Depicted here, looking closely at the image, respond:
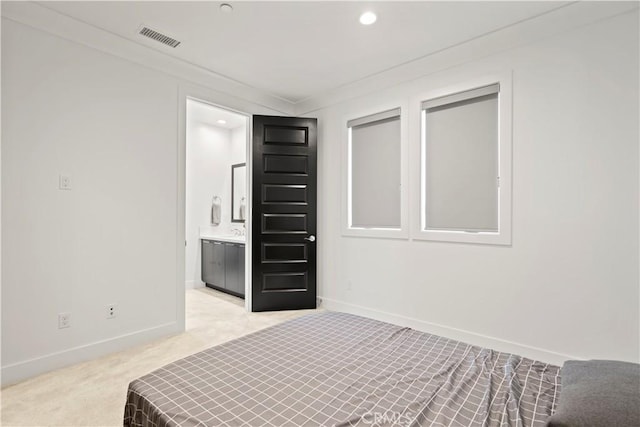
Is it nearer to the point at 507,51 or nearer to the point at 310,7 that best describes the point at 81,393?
the point at 310,7

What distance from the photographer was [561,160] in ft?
8.02

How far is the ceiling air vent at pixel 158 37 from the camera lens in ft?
8.76

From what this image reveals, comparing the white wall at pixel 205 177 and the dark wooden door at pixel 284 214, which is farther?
the white wall at pixel 205 177

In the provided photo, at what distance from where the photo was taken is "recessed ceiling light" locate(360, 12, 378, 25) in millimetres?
2447

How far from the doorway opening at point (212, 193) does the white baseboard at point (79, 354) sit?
173 cm

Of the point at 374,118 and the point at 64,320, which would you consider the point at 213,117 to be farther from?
the point at 64,320

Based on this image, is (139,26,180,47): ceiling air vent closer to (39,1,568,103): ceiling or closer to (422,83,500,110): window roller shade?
(39,1,568,103): ceiling

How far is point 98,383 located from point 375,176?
306cm

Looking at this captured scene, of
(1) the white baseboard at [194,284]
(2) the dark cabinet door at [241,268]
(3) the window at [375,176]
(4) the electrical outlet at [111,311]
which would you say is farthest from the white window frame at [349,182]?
(1) the white baseboard at [194,284]

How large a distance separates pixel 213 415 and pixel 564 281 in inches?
100

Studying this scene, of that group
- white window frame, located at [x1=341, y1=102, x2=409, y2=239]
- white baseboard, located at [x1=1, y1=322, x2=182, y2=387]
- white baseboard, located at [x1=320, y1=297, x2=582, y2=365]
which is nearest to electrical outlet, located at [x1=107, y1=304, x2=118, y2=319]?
white baseboard, located at [x1=1, y1=322, x2=182, y2=387]

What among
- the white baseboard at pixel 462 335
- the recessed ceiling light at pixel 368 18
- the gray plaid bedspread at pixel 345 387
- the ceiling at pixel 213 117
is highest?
the ceiling at pixel 213 117

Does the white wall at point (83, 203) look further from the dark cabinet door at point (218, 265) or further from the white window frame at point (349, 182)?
the white window frame at point (349, 182)

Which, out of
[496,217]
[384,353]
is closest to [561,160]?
[496,217]
